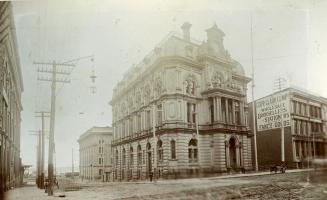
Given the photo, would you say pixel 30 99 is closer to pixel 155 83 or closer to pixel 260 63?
pixel 155 83

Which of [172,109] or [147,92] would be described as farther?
[172,109]

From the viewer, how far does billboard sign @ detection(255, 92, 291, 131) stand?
44.8 feet

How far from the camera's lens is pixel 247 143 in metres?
18.9

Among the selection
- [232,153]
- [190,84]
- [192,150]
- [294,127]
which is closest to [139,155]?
[192,150]

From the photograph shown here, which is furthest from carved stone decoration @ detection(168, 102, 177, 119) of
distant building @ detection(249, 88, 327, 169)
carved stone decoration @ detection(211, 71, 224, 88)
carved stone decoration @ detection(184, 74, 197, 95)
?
distant building @ detection(249, 88, 327, 169)

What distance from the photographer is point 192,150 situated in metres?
16.9

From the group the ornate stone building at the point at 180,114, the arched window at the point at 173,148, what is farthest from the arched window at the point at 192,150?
the arched window at the point at 173,148

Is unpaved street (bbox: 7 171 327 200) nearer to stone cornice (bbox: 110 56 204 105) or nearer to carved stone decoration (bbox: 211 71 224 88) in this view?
stone cornice (bbox: 110 56 204 105)

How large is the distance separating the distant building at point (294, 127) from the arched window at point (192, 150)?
3.23m

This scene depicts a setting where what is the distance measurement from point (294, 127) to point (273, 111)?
12.5 ft

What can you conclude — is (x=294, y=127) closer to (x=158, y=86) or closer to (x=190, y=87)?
(x=190, y=87)

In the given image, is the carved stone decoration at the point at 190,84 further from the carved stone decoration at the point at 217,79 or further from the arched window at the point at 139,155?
the arched window at the point at 139,155

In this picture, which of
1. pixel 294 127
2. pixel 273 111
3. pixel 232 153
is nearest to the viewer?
pixel 273 111

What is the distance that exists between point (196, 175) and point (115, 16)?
30.9 ft
